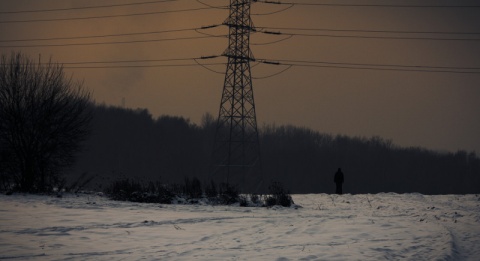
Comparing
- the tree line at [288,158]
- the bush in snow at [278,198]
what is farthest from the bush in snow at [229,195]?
the tree line at [288,158]

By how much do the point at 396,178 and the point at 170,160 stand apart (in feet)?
185

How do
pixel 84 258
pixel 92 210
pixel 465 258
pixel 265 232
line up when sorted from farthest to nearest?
pixel 92 210 < pixel 265 232 < pixel 465 258 < pixel 84 258

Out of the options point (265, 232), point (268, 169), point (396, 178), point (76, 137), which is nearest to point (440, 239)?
point (265, 232)

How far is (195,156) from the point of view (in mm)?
119312

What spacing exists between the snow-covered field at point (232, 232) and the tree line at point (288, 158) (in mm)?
82141

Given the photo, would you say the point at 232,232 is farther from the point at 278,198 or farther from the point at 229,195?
the point at 229,195

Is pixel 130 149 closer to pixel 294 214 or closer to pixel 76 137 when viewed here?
pixel 76 137

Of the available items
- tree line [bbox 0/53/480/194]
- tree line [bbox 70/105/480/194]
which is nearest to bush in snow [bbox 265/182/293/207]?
tree line [bbox 0/53/480/194]

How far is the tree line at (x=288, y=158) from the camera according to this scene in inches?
4284

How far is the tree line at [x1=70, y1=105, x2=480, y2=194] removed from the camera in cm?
10881

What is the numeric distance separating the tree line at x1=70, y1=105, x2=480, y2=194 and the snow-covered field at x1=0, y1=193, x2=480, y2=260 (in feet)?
269

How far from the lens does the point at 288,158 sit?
134500 millimetres

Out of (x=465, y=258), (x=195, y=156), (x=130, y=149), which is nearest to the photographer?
(x=465, y=258)

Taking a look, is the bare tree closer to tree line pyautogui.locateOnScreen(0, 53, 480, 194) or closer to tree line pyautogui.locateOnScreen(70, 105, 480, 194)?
tree line pyautogui.locateOnScreen(0, 53, 480, 194)
